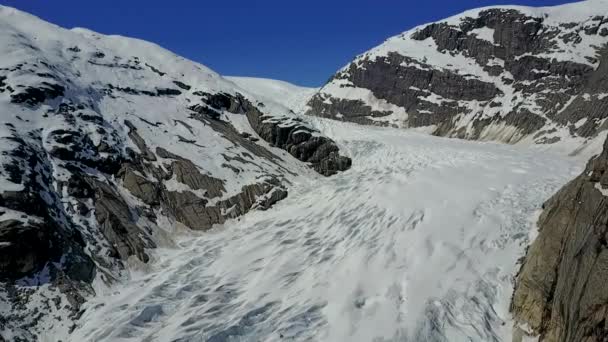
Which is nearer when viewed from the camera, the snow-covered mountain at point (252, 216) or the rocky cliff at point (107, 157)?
the snow-covered mountain at point (252, 216)

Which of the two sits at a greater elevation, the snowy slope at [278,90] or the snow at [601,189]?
the snowy slope at [278,90]

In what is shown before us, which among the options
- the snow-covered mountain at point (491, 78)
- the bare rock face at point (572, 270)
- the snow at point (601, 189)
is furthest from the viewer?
the snow-covered mountain at point (491, 78)

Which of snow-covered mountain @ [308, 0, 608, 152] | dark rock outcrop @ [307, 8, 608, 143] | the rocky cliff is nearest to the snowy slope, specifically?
dark rock outcrop @ [307, 8, 608, 143]

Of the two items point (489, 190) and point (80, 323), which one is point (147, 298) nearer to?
point (80, 323)

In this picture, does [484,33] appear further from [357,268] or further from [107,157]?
[357,268]

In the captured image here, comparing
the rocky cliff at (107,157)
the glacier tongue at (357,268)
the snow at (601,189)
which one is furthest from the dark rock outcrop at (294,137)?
the snow at (601,189)

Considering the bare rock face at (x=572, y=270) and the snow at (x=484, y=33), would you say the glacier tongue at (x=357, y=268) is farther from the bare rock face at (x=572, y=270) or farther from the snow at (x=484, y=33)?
the snow at (x=484, y=33)

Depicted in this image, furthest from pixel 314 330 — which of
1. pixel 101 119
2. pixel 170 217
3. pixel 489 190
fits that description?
pixel 101 119
